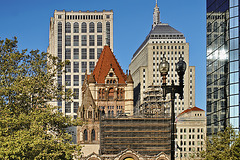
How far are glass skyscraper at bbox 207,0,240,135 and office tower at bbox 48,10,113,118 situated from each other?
307 feet

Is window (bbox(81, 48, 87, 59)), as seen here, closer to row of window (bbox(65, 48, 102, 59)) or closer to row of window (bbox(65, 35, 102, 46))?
row of window (bbox(65, 48, 102, 59))

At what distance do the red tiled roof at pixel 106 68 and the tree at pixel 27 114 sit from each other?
101907mm

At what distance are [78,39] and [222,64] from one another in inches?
4132

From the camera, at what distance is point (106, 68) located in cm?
15525

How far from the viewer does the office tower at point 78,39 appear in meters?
195

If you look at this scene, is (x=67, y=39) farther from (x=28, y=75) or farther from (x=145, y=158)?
(x=28, y=75)

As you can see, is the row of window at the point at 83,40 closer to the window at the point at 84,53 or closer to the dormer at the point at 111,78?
the window at the point at 84,53

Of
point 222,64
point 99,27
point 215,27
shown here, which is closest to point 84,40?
point 99,27

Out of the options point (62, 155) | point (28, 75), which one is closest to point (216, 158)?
point (62, 155)

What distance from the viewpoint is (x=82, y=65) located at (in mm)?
195750

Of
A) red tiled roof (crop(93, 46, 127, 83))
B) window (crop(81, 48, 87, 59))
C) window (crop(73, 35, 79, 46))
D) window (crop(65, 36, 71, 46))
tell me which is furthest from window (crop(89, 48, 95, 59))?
red tiled roof (crop(93, 46, 127, 83))

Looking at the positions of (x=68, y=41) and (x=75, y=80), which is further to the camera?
(x=68, y=41)

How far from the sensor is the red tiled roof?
15301 cm

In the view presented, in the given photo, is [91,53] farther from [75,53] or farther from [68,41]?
[68,41]
